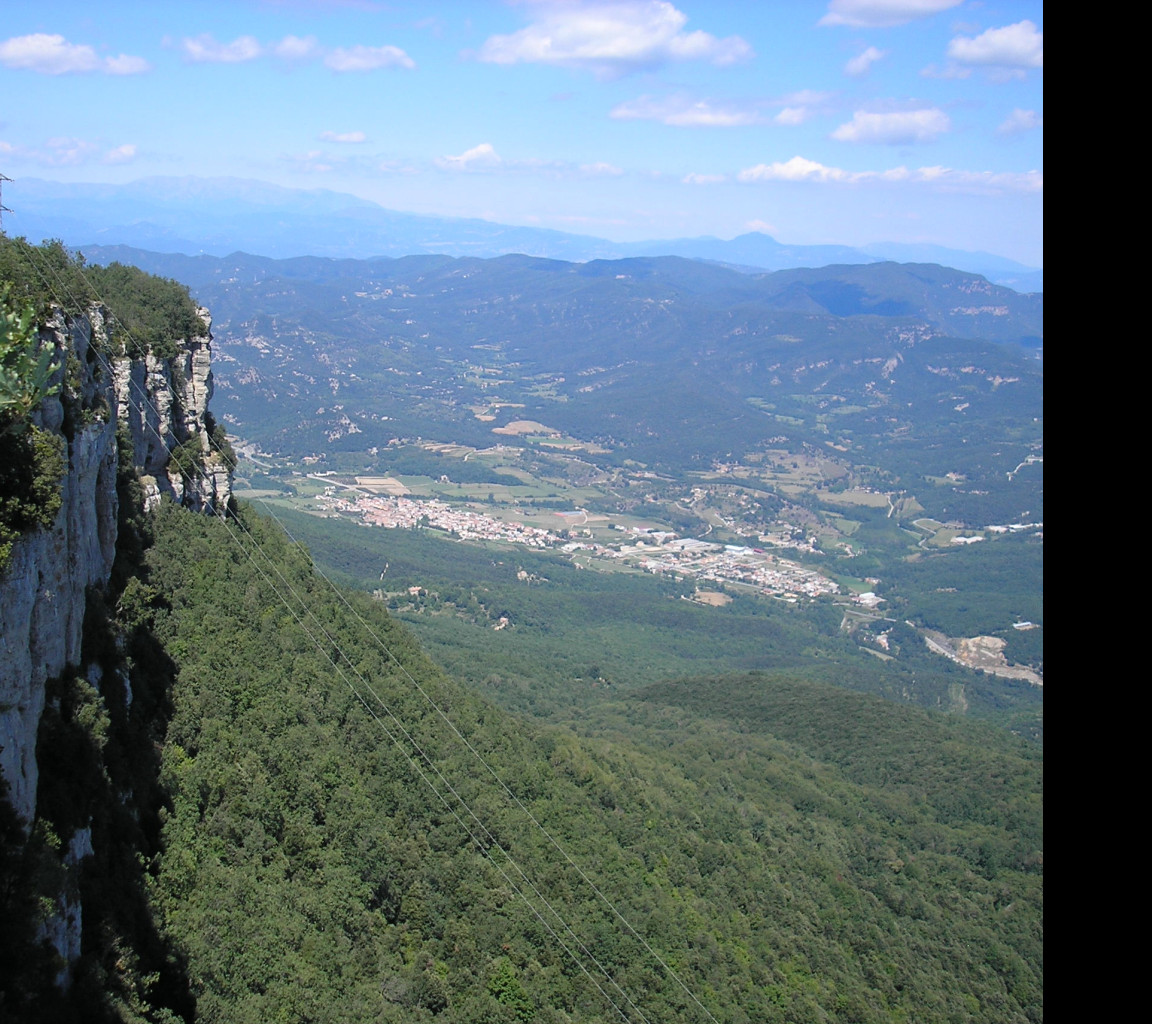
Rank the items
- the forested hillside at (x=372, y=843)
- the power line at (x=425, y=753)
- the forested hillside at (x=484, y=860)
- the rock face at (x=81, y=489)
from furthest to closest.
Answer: the power line at (x=425, y=753), the forested hillside at (x=484, y=860), the forested hillside at (x=372, y=843), the rock face at (x=81, y=489)

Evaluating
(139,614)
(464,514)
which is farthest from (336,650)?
(464,514)

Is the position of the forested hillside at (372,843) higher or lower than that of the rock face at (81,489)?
lower

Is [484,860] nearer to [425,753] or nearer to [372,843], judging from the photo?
[372,843]

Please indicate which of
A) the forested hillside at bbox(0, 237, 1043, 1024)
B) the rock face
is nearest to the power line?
the forested hillside at bbox(0, 237, 1043, 1024)

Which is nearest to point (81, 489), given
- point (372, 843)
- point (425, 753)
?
point (372, 843)

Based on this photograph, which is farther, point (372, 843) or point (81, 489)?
point (372, 843)

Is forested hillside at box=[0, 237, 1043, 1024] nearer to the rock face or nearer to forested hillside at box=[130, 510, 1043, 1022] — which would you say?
forested hillside at box=[130, 510, 1043, 1022]

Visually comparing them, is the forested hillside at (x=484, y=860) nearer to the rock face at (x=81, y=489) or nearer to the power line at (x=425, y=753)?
the power line at (x=425, y=753)

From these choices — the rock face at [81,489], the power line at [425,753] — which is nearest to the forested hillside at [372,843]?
the power line at [425,753]
